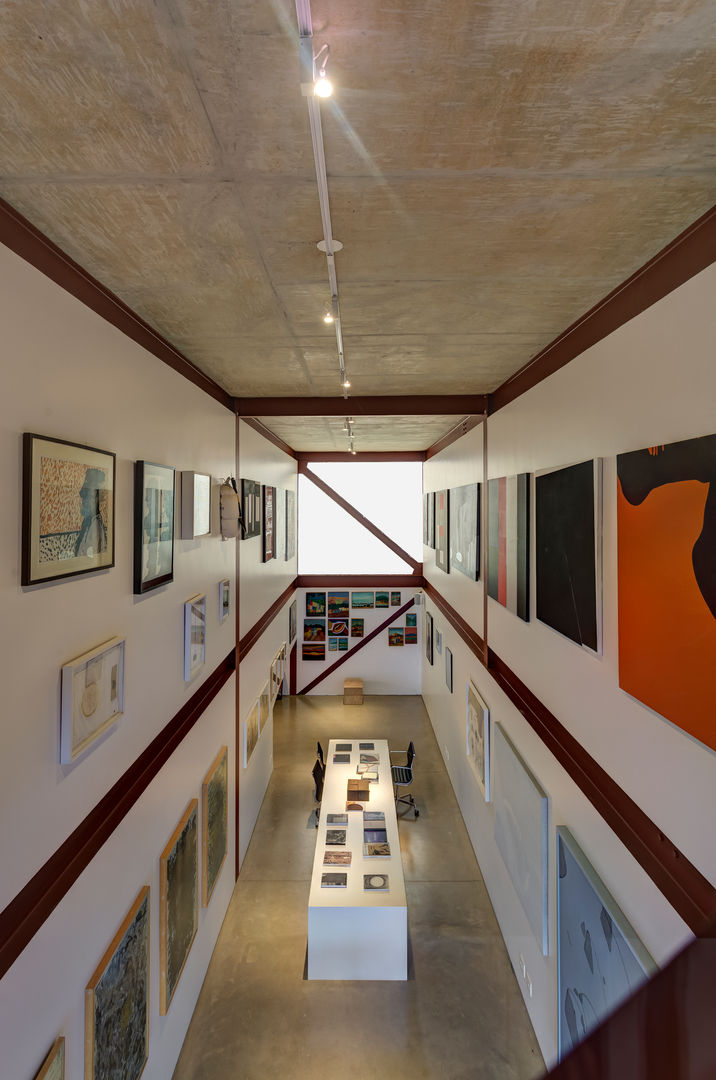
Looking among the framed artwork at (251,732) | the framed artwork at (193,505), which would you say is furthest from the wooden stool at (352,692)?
the framed artwork at (193,505)

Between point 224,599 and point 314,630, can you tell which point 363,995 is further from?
point 314,630

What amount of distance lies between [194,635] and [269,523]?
373 centimetres

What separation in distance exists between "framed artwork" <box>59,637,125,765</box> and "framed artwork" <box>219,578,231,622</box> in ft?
7.22

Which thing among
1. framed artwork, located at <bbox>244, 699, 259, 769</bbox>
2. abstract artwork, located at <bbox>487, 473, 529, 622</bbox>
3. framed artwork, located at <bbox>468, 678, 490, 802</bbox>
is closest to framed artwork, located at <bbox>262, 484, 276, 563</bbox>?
framed artwork, located at <bbox>244, 699, 259, 769</bbox>

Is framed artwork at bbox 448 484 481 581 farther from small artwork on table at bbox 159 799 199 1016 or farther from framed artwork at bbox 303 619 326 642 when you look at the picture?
framed artwork at bbox 303 619 326 642

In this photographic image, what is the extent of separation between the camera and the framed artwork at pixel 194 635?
4.09 meters

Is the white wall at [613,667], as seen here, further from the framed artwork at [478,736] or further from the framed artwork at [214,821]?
the framed artwork at [214,821]

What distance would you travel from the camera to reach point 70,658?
2488 millimetres

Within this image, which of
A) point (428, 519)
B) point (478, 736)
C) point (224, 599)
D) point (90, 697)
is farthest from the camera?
point (428, 519)

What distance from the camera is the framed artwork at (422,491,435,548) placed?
953 centimetres

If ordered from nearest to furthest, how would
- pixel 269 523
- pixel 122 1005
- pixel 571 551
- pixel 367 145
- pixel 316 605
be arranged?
1. pixel 367 145
2. pixel 122 1005
3. pixel 571 551
4. pixel 269 523
5. pixel 316 605

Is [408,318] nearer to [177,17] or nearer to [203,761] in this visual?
[177,17]

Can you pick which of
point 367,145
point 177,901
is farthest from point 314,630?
point 367,145

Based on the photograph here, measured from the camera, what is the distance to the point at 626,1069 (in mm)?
292
